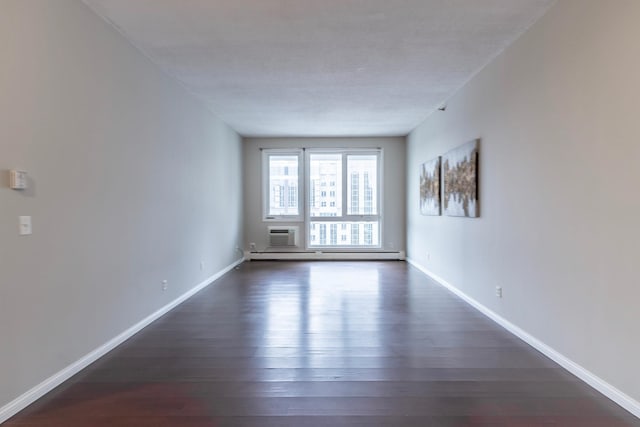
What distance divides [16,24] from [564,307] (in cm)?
394

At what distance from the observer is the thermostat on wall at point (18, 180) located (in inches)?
77.1

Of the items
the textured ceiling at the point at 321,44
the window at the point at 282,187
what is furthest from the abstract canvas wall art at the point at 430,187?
the window at the point at 282,187

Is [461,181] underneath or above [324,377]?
above

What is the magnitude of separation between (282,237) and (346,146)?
95.6 inches

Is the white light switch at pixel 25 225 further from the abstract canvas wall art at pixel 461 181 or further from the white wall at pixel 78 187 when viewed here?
the abstract canvas wall art at pixel 461 181

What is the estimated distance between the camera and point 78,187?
2.49 metres

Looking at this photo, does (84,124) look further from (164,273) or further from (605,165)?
(605,165)

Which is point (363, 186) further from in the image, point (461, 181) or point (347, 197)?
point (461, 181)

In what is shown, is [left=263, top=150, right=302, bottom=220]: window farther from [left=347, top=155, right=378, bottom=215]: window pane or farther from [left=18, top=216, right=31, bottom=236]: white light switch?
[left=18, top=216, right=31, bottom=236]: white light switch

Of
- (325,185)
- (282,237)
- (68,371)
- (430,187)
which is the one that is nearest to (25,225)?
(68,371)

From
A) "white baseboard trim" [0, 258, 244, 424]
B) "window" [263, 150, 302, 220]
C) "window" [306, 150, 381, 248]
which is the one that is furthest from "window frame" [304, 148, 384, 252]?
"white baseboard trim" [0, 258, 244, 424]

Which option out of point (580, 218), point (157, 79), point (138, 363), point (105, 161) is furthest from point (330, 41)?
point (138, 363)

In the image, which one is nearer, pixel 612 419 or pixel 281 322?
pixel 612 419

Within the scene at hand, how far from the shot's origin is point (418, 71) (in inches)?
151
